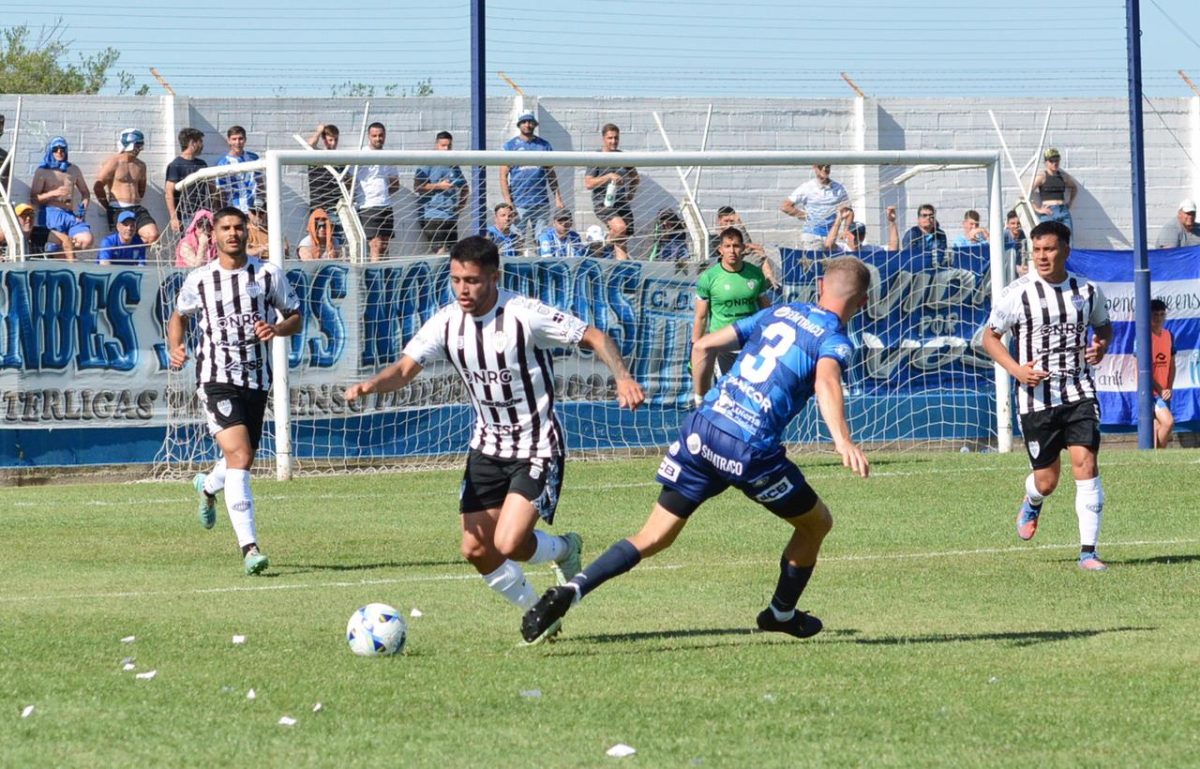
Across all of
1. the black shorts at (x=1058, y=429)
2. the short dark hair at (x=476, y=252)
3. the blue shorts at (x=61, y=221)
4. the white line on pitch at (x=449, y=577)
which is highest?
the blue shorts at (x=61, y=221)

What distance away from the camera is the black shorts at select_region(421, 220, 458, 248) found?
20.5m

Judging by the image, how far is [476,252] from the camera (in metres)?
8.55

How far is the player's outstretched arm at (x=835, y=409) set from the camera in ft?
24.3

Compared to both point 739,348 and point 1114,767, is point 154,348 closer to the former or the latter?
point 739,348

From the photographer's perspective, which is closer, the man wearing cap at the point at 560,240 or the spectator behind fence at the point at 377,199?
the spectator behind fence at the point at 377,199

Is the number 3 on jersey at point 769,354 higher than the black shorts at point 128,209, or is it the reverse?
the black shorts at point 128,209

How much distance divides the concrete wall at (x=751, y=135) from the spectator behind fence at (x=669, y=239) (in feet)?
1.15

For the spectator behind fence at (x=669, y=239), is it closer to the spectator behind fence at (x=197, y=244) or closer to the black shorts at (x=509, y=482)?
the spectator behind fence at (x=197, y=244)

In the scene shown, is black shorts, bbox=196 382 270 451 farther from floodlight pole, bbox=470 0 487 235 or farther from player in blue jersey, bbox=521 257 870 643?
floodlight pole, bbox=470 0 487 235

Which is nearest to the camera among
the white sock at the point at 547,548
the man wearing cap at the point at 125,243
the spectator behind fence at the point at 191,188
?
the white sock at the point at 547,548

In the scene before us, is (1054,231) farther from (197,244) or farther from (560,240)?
(197,244)

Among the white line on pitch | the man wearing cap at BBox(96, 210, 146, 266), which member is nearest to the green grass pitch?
the white line on pitch

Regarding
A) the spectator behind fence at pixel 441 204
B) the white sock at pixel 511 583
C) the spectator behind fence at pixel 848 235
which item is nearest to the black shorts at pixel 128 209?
the spectator behind fence at pixel 441 204

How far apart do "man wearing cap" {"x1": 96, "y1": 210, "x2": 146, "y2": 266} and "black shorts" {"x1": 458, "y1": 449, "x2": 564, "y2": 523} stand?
38.0 ft
